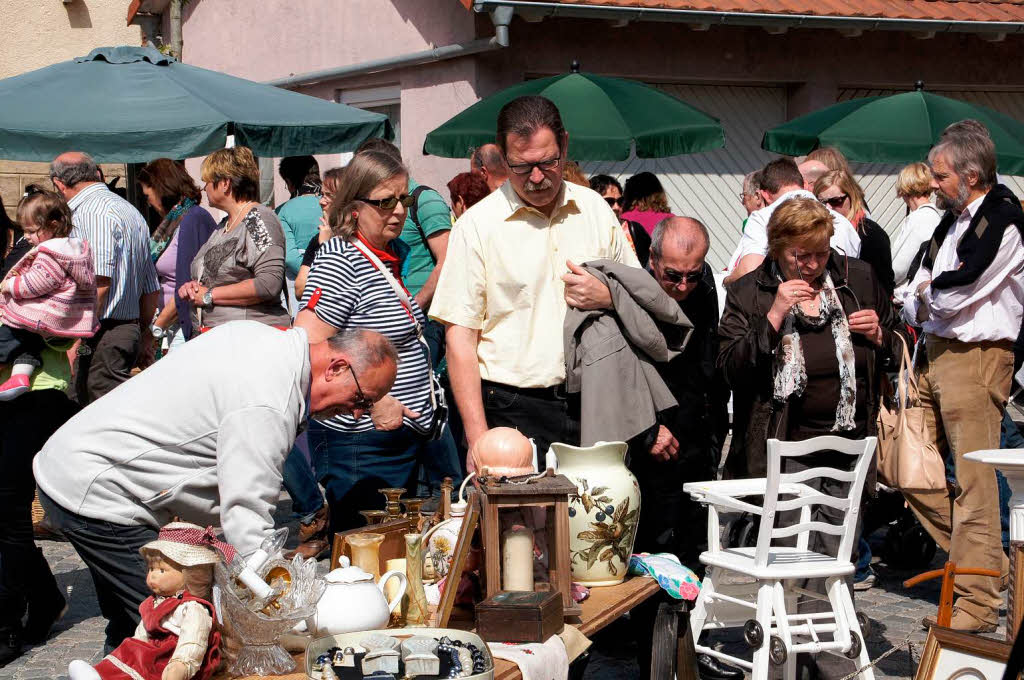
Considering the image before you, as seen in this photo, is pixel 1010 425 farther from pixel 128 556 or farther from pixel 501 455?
pixel 128 556

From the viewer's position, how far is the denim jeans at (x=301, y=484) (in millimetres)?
5918

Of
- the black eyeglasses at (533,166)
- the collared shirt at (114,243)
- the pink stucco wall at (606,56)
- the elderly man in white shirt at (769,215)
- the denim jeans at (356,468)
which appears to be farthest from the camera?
the pink stucco wall at (606,56)

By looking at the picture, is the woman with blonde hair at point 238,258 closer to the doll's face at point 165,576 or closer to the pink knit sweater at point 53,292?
the pink knit sweater at point 53,292

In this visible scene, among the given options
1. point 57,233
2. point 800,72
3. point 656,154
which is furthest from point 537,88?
point 800,72

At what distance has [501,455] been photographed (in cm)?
296

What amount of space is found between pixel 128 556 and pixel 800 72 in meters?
9.21

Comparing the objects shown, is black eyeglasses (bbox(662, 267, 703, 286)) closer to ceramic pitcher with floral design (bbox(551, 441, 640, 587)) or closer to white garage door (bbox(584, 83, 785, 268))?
ceramic pitcher with floral design (bbox(551, 441, 640, 587))

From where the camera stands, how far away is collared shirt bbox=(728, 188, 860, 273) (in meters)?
5.46

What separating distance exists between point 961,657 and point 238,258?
4.01 metres

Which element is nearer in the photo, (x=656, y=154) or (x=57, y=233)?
(x=57, y=233)

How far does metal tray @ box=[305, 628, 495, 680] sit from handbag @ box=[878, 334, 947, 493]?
9.10ft

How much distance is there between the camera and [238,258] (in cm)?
566

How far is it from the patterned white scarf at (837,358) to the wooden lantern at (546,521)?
158 centimetres

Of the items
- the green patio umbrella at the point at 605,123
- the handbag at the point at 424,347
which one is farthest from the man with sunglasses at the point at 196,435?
the green patio umbrella at the point at 605,123
